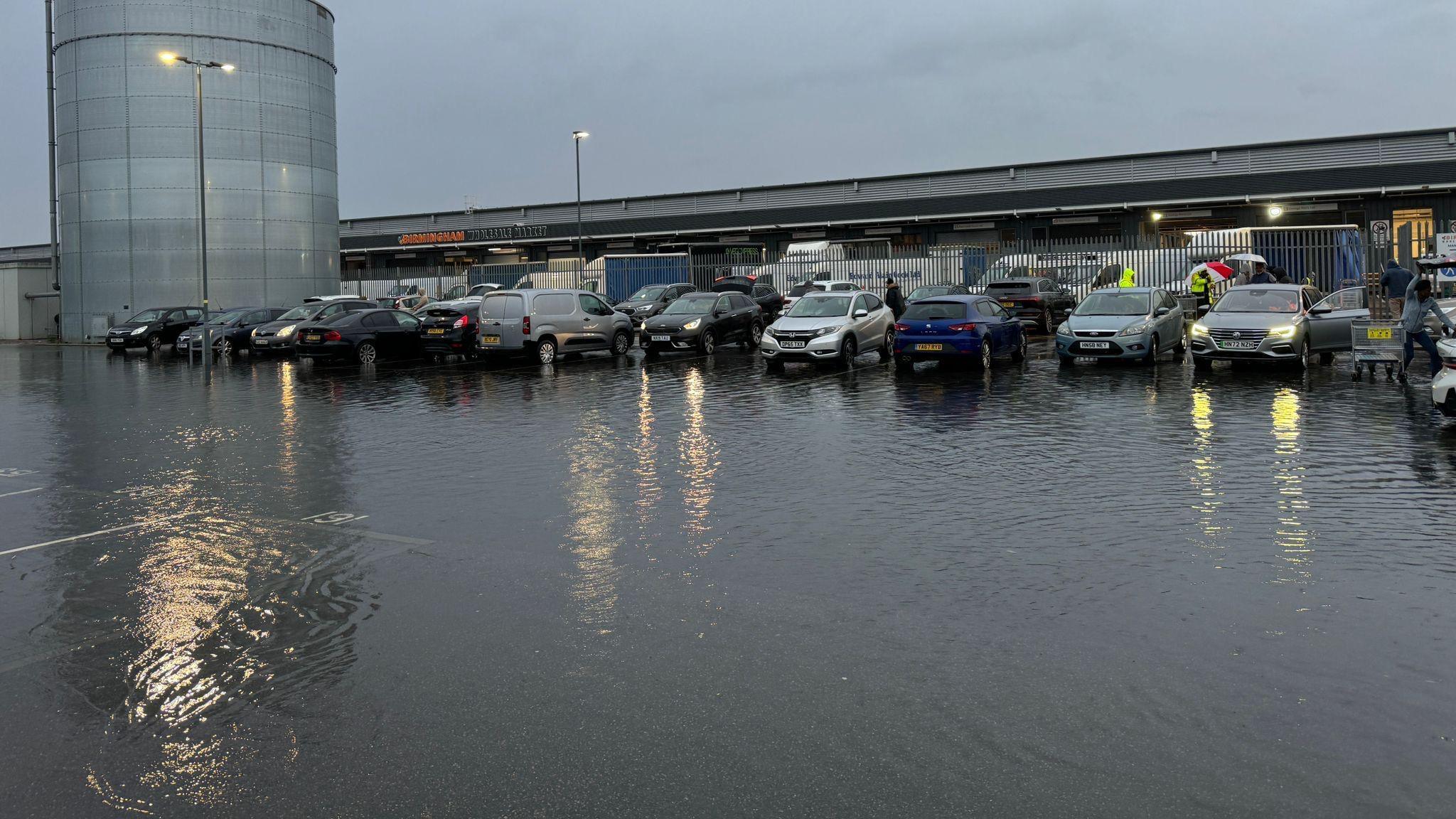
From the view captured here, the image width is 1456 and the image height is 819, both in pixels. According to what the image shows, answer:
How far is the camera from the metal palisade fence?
130 feet

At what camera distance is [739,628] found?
6.44 m

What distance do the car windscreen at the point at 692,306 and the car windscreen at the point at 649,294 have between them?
1030 centimetres

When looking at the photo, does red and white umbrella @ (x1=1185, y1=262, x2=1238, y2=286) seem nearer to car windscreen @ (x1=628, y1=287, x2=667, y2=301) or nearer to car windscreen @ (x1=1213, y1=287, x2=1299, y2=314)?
car windscreen @ (x1=1213, y1=287, x2=1299, y2=314)

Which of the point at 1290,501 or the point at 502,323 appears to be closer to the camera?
the point at 1290,501

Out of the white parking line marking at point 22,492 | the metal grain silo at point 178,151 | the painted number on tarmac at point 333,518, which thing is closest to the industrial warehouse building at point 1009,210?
the metal grain silo at point 178,151

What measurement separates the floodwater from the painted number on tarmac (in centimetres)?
3

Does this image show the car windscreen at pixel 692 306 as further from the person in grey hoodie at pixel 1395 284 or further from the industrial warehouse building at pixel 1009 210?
the industrial warehouse building at pixel 1009 210

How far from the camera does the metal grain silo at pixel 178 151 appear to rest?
45625 millimetres

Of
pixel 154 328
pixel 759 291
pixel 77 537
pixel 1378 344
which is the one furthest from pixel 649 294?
pixel 77 537

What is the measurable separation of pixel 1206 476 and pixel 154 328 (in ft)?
119

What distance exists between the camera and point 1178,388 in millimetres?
19266

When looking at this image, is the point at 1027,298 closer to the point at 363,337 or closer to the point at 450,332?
the point at 450,332

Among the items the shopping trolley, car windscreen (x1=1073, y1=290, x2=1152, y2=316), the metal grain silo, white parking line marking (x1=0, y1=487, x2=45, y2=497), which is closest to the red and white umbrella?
car windscreen (x1=1073, y1=290, x2=1152, y2=316)

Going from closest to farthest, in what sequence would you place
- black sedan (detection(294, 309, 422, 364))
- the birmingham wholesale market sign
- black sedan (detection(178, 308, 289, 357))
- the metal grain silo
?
black sedan (detection(294, 309, 422, 364))
black sedan (detection(178, 308, 289, 357))
the metal grain silo
the birmingham wholesale market sign
